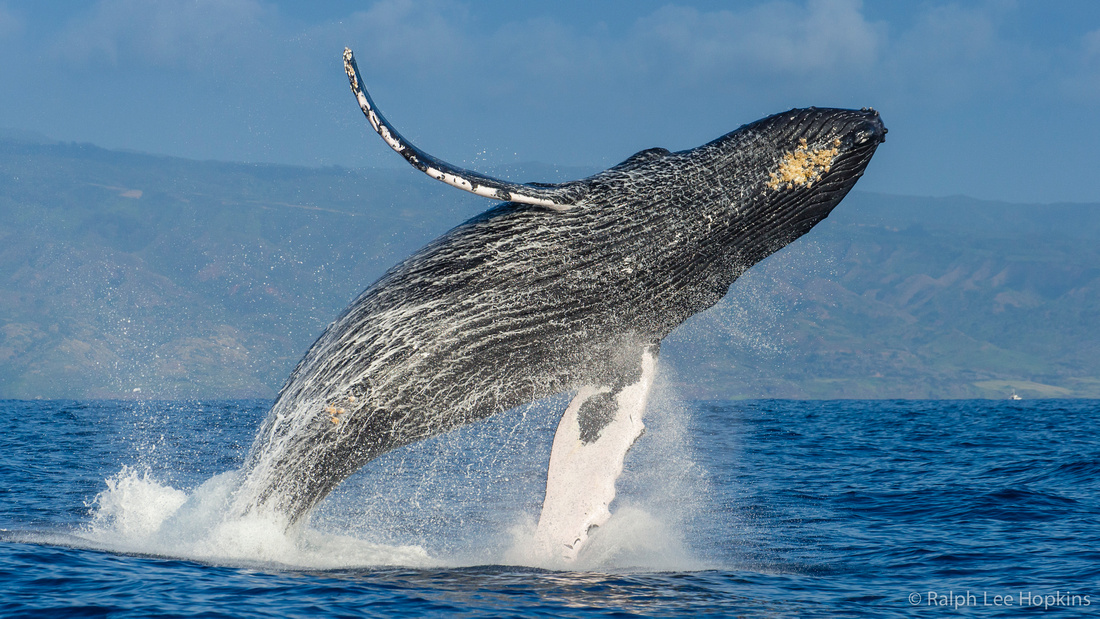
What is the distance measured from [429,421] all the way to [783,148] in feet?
13.8

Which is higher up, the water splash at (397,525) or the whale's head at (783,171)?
the whale's head at (783,171)

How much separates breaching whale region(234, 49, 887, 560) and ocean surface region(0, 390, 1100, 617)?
1.25 m

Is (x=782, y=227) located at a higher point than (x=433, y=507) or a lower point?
higher

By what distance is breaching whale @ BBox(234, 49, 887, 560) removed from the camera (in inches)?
362

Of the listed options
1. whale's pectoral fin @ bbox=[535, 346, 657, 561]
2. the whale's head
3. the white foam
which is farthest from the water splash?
the whale's head

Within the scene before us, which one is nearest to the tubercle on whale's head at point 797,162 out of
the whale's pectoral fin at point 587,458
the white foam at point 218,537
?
the whale's pectoral fin at point 587,458

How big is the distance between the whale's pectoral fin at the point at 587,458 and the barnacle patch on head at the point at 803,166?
2.12 m

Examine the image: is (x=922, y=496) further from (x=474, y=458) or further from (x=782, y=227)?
(x=474, y=458)

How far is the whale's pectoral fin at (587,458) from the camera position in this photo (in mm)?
10211

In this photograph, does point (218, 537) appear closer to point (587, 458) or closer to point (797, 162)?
point (587, 458)

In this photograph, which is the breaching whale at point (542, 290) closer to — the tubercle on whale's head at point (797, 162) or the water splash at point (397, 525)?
the tubercle on whale's head at point (797, 162)

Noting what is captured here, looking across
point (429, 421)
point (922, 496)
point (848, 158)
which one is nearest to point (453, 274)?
point (429, 421)

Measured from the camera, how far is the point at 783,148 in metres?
9.60

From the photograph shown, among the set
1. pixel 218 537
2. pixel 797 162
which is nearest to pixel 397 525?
pixel 218 537
